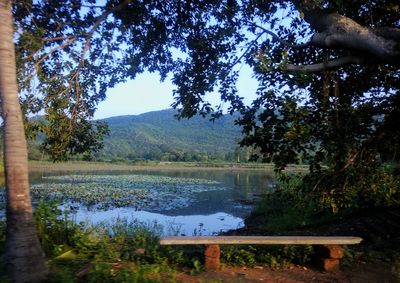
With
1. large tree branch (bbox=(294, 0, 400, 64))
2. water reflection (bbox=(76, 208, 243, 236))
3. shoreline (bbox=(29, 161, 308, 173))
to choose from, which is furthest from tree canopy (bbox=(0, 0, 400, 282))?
shoreline (bbox=(29, 161, 308, 173))

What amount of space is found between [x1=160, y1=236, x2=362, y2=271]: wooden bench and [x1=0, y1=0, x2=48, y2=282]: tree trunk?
2017 millimetres

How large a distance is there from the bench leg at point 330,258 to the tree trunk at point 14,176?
15.0ft

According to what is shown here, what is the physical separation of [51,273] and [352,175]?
614 centimetres

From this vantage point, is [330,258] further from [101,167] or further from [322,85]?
[101,167]

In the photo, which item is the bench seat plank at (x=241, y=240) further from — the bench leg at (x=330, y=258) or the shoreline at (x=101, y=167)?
the shoreline at (x=101, y=167)

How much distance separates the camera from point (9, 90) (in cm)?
530

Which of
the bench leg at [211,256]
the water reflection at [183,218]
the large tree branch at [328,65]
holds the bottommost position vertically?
the water reflection at [183,218]

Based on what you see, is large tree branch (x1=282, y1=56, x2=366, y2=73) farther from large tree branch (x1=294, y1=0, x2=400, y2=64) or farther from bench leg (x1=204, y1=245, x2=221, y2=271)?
bench leg (x1=204, y1=245, x2=221, y2=271)

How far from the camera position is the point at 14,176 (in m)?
5.29

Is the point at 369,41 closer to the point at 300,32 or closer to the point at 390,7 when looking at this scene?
the point at 390,7

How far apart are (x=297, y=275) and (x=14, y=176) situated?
4653 mm

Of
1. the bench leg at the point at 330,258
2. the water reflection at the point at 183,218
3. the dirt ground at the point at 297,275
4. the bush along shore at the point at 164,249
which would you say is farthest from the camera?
the water reflection at the point at 183,218

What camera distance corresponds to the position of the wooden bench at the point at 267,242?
664 centimetres

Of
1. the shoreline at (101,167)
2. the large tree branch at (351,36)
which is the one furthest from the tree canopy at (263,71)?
the shoreline at (101,167)
